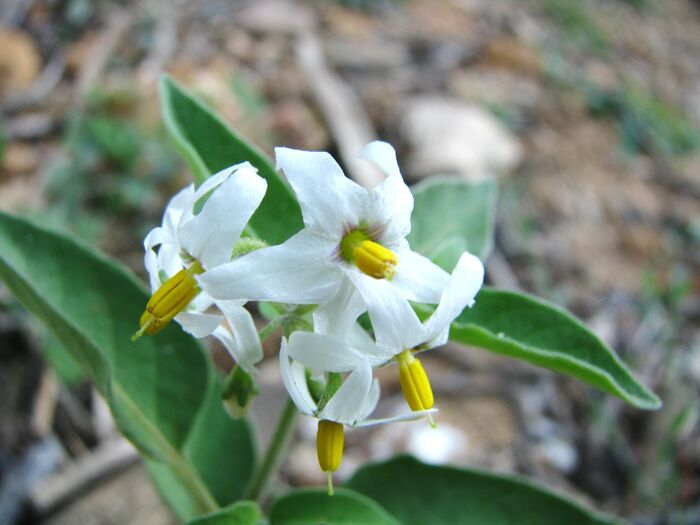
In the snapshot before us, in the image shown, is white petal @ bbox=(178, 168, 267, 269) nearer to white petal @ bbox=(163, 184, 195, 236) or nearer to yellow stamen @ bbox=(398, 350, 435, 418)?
white petal @ bbox=(163, 184, 195, 236)

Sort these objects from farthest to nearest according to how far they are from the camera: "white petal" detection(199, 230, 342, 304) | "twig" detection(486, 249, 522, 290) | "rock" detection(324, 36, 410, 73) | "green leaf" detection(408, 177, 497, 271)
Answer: "rock" detection(324, 36, 410, 73), "twig" detection(486, 249, 522, 290), "green leaf" detection(408, 177, 497, 271), "white petal" detection(199, 230, 342, 304)

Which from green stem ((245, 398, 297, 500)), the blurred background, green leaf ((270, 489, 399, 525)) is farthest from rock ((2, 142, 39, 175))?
green leaf ((270, 489, 399, 525))

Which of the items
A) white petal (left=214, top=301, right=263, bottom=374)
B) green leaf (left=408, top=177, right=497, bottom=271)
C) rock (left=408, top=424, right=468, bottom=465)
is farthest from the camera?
rock (left=408, top=424, right=468, bottom=465)

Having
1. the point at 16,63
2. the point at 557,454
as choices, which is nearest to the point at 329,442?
the point at 557,454

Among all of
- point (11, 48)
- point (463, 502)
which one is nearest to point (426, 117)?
point (11, 48)

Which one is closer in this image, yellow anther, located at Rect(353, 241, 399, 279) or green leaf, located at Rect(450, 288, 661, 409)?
yellow anther, located at Rect(353, 241, 399, 279)

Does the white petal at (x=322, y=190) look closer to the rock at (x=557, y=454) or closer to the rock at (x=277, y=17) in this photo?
the rock at (x=557, y=454)

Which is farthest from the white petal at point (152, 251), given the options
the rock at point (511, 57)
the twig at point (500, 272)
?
the rock at point (511, 57)

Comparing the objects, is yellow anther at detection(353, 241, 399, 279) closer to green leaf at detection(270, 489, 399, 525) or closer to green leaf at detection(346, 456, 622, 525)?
green leaf at detection(270, 489, 399, 525)

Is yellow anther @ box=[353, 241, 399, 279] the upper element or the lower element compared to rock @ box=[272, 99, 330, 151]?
upper

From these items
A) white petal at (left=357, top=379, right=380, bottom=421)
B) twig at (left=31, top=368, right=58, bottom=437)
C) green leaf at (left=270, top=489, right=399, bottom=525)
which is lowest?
twig at (left=31, top=368, right=58, bottom=437)
